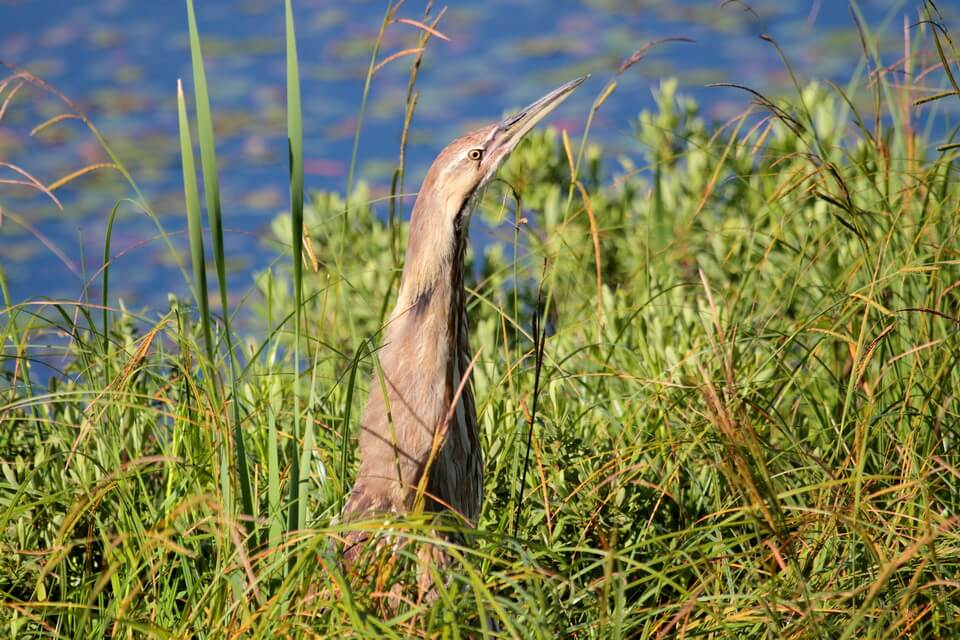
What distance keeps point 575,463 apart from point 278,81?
716 cm

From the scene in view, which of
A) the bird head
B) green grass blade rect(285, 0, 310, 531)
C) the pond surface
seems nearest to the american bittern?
the bird head

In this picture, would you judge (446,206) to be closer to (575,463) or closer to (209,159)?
(209,159)

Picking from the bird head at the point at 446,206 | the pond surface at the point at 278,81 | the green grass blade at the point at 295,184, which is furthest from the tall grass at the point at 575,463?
the pond surface at the point at 278,81

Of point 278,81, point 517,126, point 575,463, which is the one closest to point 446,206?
point 517,126

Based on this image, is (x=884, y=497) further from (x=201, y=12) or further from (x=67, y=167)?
(x=201, y=12)

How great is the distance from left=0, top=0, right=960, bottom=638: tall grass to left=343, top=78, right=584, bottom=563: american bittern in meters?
0.10

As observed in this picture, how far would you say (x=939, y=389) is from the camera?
2.51 metres

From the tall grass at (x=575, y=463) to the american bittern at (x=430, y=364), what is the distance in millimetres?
97

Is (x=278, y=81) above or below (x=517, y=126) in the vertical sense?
below

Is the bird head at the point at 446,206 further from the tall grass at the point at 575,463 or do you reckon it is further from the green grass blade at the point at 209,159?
the green grass blade at the point at 209,159

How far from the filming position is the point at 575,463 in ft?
8.34

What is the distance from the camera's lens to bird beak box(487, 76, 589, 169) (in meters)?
2.33

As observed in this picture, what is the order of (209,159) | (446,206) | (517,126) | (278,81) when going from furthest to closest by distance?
(278,81) < (517,126) < (446,206) < (209,159)

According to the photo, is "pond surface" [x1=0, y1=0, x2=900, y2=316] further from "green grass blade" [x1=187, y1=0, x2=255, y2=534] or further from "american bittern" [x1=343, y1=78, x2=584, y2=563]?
"green grass blade" [x1=187, y1=0, x2=255, y2=534]
